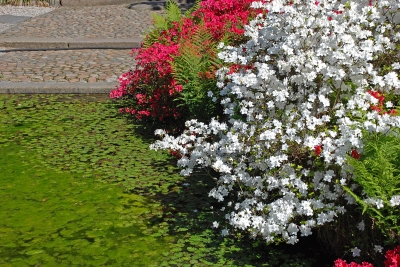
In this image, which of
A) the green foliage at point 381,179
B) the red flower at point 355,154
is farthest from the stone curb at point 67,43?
the green foliage at point 381,179

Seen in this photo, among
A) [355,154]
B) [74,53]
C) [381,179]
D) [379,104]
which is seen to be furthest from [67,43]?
[381,179]

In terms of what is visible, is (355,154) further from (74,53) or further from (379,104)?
(74,53)

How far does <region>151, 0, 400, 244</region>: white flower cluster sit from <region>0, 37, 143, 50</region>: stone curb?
6.53 metres

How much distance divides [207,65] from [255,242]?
→ 279 centimetres

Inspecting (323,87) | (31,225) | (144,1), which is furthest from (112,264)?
(144,1)

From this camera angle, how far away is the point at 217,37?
7.61m

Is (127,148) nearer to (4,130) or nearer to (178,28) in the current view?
Result: (4,130)

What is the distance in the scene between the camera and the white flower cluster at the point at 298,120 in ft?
13.8

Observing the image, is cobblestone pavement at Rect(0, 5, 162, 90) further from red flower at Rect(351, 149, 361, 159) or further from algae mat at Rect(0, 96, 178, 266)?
red flower at Rect(351, 149, 361, 159)

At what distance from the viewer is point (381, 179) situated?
3.80m

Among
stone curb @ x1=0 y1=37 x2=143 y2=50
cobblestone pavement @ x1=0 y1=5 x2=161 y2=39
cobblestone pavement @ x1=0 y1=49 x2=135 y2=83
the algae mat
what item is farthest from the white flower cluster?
cobblestone pavement @ x1=0 y1=5 x2=161 y2=39

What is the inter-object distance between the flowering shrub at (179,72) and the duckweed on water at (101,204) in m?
0.44

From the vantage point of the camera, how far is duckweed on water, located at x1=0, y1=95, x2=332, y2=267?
15.2 ft

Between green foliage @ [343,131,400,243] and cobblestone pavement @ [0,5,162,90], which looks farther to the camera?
cobblestone pavement @ [0,5,162,90]
